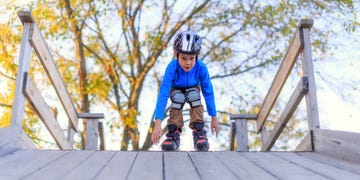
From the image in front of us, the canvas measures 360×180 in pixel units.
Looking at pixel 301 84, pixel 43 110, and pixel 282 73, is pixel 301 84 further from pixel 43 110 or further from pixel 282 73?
pixel 43 110

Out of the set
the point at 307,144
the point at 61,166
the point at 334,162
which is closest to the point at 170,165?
the point at 61,166

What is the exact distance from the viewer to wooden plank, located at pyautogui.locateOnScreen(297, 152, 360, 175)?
2.50 m

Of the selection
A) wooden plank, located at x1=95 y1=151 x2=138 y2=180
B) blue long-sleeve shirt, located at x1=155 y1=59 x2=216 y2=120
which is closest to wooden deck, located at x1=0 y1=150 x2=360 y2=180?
wooden plank, located at x1=95 y1=151 x2=138 y2=180

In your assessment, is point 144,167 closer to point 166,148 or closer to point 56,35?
point 166,148

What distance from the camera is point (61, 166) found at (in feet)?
8.15

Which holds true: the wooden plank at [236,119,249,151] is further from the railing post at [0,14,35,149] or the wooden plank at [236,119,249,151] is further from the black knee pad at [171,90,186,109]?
the railing post at [0,14,35,149]

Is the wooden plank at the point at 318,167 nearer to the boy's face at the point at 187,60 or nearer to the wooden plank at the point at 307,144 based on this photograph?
the wooden plank at the point at 307,144

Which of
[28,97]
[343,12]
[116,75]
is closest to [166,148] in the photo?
[28,97]

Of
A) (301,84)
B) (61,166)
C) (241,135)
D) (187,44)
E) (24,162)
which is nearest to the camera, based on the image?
(61,166)

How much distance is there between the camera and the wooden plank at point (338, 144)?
2.68 m

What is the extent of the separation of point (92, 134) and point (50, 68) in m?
1.43

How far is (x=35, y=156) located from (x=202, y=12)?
8.73m

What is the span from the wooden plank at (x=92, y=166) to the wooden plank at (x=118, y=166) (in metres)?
0.03

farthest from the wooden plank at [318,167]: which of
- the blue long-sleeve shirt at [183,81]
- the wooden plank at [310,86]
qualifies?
the blue long-sleeve shirt at [183,81]
